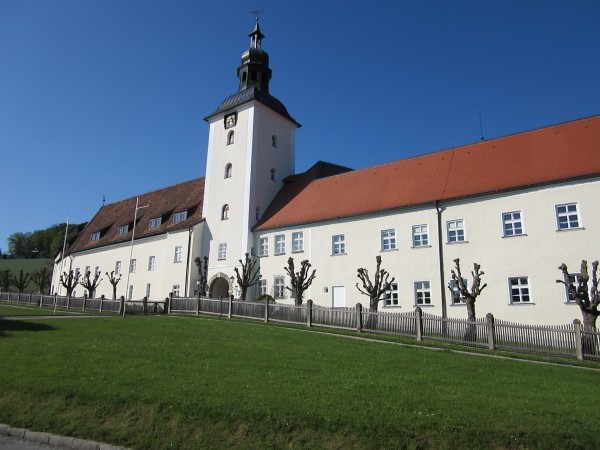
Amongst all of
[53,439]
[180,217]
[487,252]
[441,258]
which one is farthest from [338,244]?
[53,439]

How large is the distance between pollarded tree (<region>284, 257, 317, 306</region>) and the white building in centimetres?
76

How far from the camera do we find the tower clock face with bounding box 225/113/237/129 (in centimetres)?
3850

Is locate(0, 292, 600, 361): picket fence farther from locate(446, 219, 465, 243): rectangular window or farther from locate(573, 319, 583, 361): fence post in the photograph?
locate(446, 219, 465, 243): rectangular window

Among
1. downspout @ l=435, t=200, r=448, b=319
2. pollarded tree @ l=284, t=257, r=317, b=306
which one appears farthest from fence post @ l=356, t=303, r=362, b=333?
pollarded tree @ l=284, t=257, r=317, b=306

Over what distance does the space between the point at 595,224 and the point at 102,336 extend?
2001cm

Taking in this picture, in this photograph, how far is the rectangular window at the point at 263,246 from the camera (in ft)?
110

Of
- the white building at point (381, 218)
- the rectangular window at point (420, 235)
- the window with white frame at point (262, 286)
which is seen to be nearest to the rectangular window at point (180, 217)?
the white building at point (381, 218)

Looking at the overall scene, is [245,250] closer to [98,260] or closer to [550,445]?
[98,260]

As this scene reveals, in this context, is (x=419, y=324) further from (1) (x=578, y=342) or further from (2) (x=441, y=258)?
(2) (x=441, y=258)

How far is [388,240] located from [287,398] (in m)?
19.5

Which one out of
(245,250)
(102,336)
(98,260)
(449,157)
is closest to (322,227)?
(245,250)

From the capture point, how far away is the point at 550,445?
6.85 metres

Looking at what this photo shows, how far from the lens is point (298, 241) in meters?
31.5

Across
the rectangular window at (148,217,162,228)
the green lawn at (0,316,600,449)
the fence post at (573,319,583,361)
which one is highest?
the rectangular window at (148,217,162,228)
